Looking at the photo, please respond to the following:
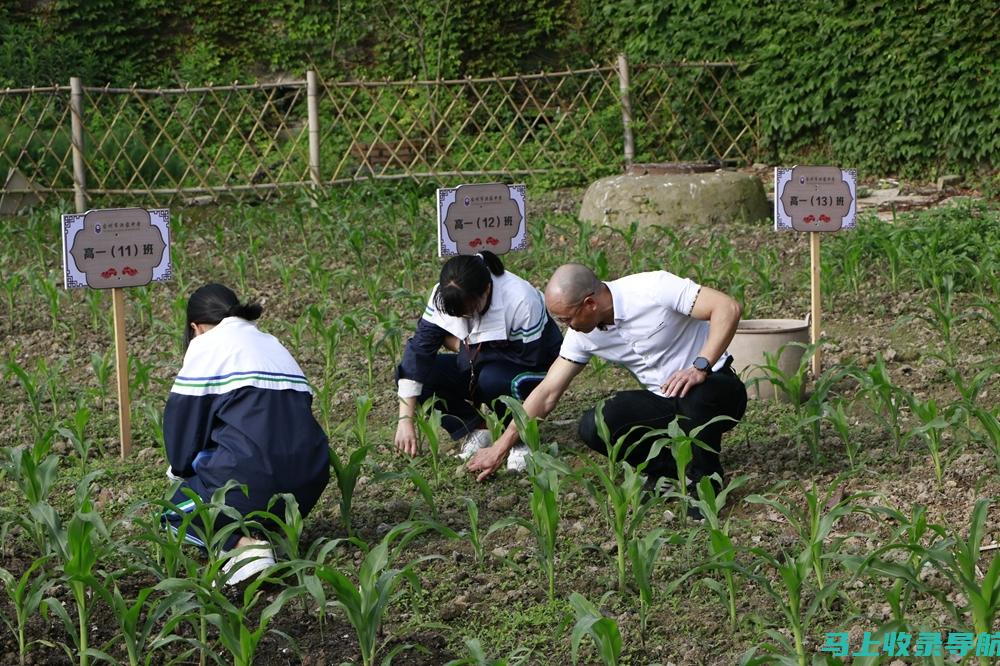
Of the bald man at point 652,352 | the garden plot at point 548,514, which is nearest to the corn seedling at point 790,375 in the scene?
the garden plot at point 548,514

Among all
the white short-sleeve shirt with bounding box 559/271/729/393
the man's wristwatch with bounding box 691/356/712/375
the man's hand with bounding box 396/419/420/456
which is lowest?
the man's hand with bounding box 396/419/420/456

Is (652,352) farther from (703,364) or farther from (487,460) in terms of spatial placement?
(487,460)

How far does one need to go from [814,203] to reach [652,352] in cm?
153

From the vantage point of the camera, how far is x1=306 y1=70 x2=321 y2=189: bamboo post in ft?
34.8

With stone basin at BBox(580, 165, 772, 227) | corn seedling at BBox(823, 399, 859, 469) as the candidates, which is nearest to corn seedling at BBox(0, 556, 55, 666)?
corn seedling at BBox(823, 399, 859, 469)

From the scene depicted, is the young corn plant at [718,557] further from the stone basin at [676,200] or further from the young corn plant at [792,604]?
the stone basin at [676,200]

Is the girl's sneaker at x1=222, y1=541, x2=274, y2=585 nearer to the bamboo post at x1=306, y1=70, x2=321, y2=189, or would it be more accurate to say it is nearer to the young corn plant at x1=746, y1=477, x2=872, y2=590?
the young corn plant at x1=746, y1=477, x2=872, y2=590

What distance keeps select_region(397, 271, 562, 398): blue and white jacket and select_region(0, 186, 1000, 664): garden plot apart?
0.20 metres

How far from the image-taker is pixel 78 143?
33.8 feet

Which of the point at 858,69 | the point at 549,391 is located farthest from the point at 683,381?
the point at 858,69

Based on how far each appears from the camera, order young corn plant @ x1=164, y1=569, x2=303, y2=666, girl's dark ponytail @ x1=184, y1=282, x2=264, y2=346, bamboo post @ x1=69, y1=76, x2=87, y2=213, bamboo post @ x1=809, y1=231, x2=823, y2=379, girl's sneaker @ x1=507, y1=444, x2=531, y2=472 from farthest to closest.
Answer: bamboo post @ x1=69, y1=76, x2=87, y2=213
bamboo post @ x1=809, y1=231, x2=823, y2=379
girl's sneaker @ x1=507, y1=444, x2=531, y2=472
girl's dark ponytail @ x1=184, y1=282, x2=264, y2=346
young corn plant @ x1=164, y1=569, x2=303, y2=666

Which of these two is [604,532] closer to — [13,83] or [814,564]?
[814,564]

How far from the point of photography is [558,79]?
39.5 ft

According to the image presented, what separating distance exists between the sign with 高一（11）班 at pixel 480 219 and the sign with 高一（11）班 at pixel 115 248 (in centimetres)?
111
